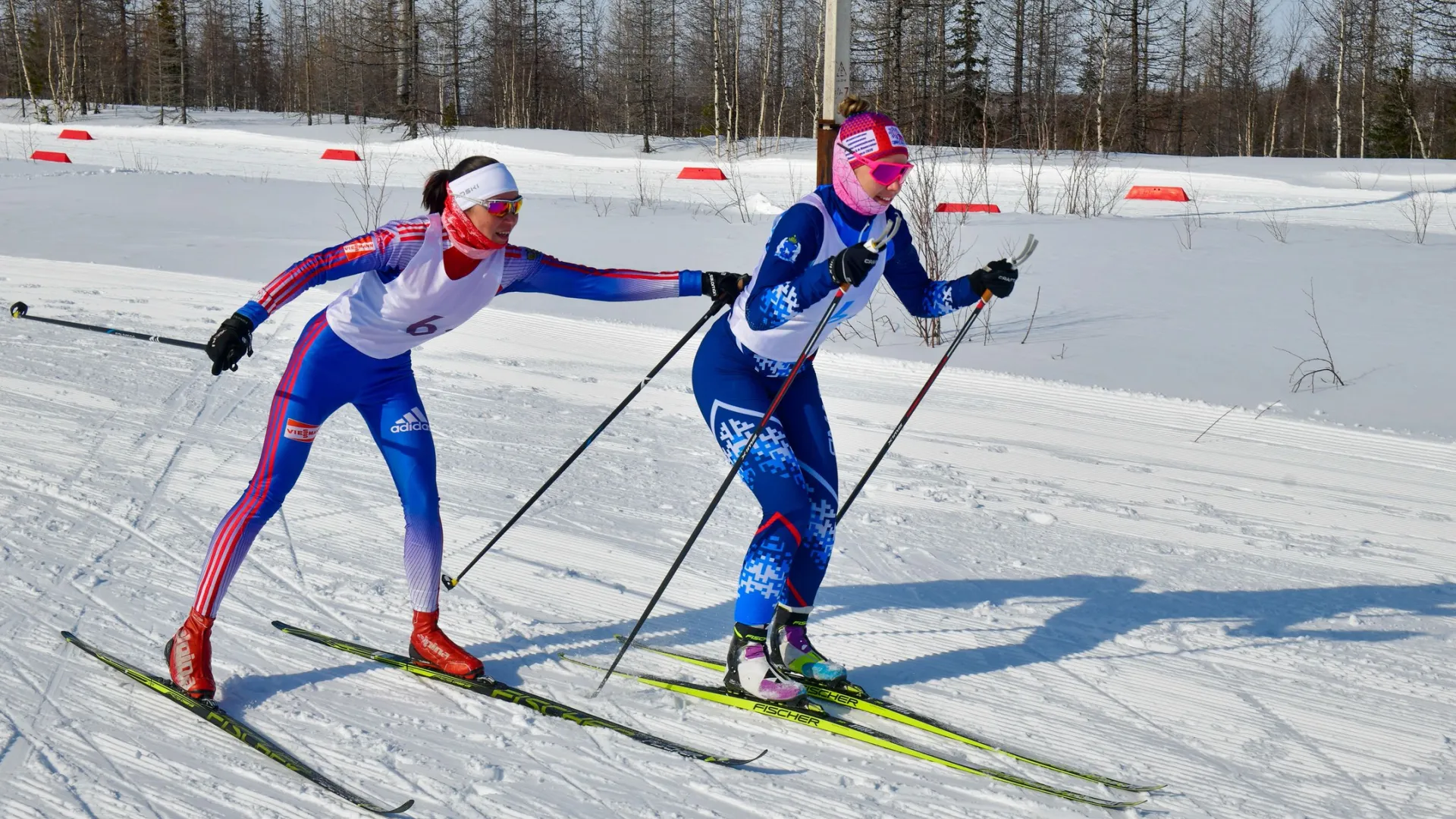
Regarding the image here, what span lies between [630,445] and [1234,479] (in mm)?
Answer: 3347

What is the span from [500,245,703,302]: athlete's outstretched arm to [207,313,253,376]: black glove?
837mm

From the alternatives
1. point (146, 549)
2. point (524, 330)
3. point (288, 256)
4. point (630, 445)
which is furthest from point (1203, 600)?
point (288, 256)

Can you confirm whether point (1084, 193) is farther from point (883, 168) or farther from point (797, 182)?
point (883, 168)

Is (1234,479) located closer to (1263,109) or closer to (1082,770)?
(1082,770)

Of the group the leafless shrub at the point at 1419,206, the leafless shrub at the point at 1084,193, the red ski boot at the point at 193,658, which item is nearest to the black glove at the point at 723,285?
the red ski boot at the point at 193,658

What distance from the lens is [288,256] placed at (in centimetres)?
1196

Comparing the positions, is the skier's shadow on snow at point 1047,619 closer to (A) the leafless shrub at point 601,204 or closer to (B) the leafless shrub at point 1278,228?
(B) the leafless shrub at point 1278,228

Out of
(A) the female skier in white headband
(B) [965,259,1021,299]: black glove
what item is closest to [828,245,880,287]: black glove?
(B) [965,259,1021,299]: black glove

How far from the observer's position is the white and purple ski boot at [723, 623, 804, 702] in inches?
145

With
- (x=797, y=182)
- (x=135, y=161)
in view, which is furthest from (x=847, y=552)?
(x=135, y=161)

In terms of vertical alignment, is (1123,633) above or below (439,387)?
below

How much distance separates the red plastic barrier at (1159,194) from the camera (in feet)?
57.6

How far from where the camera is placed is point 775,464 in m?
3.60

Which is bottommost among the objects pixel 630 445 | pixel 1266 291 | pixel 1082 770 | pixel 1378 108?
pixel 1082 770
